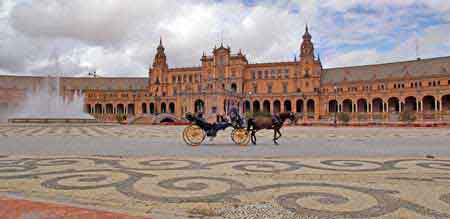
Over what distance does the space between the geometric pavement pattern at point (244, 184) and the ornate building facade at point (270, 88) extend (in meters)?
53.5

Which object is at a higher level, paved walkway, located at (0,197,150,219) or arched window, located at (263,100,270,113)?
arched window, located at (263,100,270,113)

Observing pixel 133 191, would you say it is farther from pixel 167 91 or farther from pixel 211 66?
pixel 167 91

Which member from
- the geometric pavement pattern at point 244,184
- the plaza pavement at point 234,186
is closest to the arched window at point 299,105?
the plaza pavement at point 234,186

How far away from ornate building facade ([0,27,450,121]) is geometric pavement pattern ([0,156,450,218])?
53.5 meters

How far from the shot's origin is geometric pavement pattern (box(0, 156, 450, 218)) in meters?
4.58

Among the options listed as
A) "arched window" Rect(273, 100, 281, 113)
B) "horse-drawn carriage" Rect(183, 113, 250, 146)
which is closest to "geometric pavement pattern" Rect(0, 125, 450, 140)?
"horse-drawn carriage" Rect(183, 113, 250, 146)

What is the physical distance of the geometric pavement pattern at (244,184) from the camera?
15.0 feet

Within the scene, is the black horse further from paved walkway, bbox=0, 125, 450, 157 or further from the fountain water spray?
the fountain water spray

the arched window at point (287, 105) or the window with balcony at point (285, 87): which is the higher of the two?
the window with balcony at point (285, 87)

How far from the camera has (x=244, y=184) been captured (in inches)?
240

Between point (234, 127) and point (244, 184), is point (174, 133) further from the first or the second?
point (244, 184)

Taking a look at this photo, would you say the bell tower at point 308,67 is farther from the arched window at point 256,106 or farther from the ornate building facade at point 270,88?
the arched window at point 256,106

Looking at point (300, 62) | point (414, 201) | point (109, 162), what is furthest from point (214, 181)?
point (300, 62)

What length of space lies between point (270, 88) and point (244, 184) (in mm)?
83976
